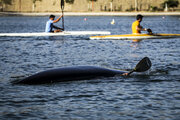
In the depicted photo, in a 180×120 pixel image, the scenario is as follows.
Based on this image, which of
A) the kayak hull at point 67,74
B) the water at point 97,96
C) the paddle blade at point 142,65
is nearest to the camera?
the water at point 97,96

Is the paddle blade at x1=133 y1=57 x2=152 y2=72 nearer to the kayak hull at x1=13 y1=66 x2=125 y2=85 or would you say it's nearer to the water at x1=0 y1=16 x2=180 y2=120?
the water at x1=0 y1=16 x2=180 y2=120

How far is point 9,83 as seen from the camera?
13.5 meters

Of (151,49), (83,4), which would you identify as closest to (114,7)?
(83,4)

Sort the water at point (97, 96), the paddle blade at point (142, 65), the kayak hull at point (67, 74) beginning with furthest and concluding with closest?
the paddle blade at point (142, 65)
the kayak hull at point (67, 74)
the water at point (97, 96)

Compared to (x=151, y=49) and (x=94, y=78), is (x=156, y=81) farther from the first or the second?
(x=151, y=49)

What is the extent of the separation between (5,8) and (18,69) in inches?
6598

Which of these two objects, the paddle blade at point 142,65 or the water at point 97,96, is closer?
the water at point 97,96

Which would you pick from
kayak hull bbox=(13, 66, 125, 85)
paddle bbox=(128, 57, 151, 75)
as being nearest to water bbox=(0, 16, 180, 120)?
kayak hull bbox=(13, 66, 125, 85)

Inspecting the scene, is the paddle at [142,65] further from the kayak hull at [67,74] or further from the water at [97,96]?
the kayak hull at [67,74]

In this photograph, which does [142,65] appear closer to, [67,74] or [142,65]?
[142,65]

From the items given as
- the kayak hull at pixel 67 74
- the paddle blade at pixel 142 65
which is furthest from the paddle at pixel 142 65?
the kayak hull at pixel 67 74

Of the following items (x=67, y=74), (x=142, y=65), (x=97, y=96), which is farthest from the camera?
(x=142, y=65)

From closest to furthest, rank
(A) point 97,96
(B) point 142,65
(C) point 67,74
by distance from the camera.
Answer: (A) point 97,96, (C) point 67,74, (B) point 142,65

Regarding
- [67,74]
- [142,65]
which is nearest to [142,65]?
[142,65]
